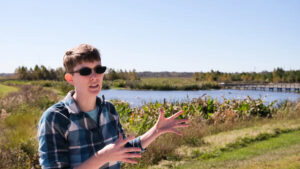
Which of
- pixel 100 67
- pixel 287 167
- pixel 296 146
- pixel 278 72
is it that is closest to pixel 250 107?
pixel 296 146

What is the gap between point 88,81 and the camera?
1.64m

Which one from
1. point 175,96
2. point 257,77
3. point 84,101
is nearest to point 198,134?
point 84,101

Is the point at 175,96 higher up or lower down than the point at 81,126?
lower down

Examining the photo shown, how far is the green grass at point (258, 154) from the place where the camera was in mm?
5234

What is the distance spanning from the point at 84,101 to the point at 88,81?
0.14 m

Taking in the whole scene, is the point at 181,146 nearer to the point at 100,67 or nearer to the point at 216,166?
the point at 216,166

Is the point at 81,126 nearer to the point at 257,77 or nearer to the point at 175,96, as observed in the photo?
the point at 175,96

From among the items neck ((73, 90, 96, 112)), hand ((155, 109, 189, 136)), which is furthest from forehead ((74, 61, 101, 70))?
hand ((155, 109, 189, 136))

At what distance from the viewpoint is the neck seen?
1681 mm

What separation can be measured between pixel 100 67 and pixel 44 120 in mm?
457

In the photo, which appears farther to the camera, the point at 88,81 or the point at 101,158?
the point at 88,81

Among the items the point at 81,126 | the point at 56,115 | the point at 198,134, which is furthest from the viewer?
the point at 198,134

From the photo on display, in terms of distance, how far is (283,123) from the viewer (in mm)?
9258

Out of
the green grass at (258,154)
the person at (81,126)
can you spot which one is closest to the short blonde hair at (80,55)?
the person at (81,126)
